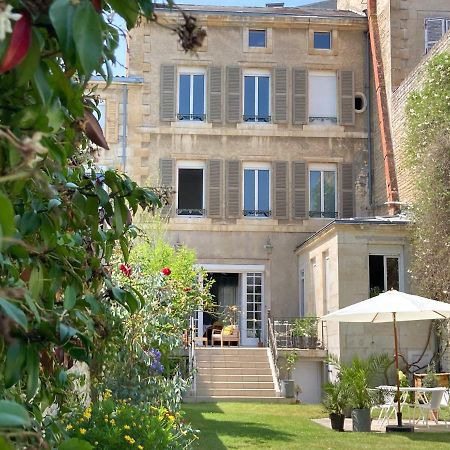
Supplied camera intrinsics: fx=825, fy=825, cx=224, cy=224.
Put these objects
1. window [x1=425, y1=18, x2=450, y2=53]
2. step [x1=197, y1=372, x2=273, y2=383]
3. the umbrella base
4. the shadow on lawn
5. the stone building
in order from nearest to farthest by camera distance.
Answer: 1. the shadow on lawn
2. the umbrella base
3. step [x1=197, y1=372, x2=273, y2=383]
4. window [x1=425, y1=18, x2=450, y2=53]
5. the stone building

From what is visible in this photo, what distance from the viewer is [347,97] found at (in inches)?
926

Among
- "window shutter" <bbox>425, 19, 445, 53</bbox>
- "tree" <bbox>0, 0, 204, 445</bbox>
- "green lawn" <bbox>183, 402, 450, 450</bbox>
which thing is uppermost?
"window shutter" <bbox>425, 19, 445, 53</bbox>

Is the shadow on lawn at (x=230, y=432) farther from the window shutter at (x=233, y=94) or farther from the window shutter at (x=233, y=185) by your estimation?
the window shutter at (x=233, y=94)

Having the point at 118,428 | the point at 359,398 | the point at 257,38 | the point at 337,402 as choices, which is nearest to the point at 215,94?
the point at 257,38

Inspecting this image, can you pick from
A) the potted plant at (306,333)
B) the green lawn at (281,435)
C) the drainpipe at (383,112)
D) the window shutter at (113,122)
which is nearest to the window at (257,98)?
the drainpipe at (383,112)

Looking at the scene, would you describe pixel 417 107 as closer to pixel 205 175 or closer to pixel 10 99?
pixel 205 175

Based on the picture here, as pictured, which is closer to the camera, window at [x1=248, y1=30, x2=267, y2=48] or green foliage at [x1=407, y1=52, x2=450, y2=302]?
green foliage at [x1=407, y1=52, x2=450, y2=302]

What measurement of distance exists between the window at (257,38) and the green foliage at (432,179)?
20.9 feet

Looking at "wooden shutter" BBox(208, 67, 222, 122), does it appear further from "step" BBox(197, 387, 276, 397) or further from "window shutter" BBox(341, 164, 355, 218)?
"step" BBox(197, 387, 276, 397)

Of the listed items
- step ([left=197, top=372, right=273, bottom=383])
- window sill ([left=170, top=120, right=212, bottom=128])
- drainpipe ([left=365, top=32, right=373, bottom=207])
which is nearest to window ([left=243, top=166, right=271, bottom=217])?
window sill ([left=170, top=120, right=212, bottom=128])

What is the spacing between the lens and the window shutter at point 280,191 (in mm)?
22922

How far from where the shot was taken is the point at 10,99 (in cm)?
144

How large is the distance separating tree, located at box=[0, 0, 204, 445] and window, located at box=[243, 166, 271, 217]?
20.5 m

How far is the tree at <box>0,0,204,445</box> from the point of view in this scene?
45.1 inches
